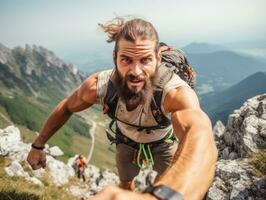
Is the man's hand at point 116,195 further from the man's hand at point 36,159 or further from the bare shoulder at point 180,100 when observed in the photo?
the man's hand at point 36,159

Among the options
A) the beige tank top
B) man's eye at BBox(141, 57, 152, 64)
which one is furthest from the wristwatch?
man's eye at BBox(141, 57, 152, 64)

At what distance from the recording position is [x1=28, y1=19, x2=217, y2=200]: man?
2.67 meters

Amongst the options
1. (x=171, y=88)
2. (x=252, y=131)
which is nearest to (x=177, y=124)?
(x=171, y=88)

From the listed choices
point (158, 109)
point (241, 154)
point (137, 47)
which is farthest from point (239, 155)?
point (137, 47)

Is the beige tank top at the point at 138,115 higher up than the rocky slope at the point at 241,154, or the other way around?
the beige tank top at the point at 138,115

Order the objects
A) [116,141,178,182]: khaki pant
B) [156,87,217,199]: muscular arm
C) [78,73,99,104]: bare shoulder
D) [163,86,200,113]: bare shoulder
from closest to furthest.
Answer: [156,87,217,199]: muscular arm < [163,86,200,113]: bare shoulder < [78,73,99,104]: bare shoulder < [116,141,178,182]: khaki pant

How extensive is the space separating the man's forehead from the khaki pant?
9.27ft

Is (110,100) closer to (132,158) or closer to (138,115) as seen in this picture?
(138,115)

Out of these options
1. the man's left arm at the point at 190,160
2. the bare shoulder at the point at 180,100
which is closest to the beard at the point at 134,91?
the bare shoulder at the point at 180,100

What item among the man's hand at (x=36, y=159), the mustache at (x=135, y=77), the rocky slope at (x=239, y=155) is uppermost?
the mustache at (x=135, y=77)

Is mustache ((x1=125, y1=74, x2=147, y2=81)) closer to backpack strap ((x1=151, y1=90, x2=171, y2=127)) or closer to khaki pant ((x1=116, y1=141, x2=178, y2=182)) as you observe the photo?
backpack strap ((x1=151, y1=90, x2=171, y2=127))

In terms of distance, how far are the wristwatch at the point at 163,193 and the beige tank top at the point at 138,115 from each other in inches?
118

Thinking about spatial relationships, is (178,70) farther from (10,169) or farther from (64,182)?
(64,182)

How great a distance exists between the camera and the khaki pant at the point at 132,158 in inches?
296
